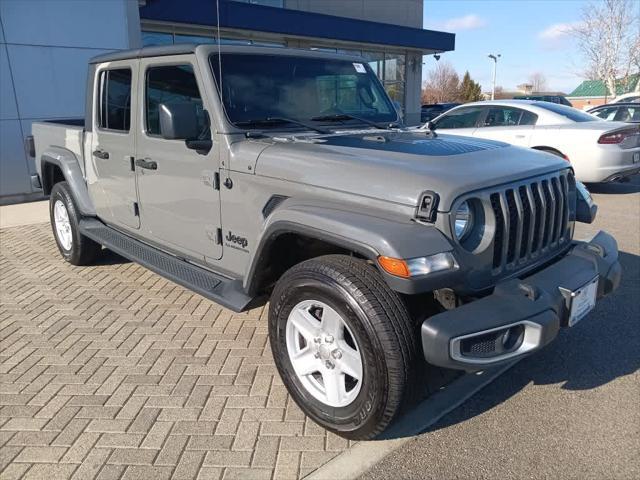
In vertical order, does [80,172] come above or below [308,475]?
above

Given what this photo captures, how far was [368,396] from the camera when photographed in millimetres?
2533

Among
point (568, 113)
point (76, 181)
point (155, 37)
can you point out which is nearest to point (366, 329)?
point (76, 181)

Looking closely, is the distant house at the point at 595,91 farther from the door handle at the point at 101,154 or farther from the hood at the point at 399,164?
the door handle at the point at 101,154

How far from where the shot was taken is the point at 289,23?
16.3 meters

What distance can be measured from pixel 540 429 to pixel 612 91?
129 feet

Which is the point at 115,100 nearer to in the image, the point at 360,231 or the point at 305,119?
the point at 305,119

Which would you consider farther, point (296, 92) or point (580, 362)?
point (296, 92)

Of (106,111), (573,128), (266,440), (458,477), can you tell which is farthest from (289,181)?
(573,128)

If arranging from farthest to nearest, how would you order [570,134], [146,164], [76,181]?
[570,134]
[76,181]
[146,164]

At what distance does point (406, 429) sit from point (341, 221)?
1.24 m

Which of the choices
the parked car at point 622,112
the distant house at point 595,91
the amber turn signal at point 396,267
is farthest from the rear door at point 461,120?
the distant house at point 595,91

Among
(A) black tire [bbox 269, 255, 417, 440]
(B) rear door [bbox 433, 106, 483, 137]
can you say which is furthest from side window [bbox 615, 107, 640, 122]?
(A) black tire [bbox 269, 255, 417, 440]

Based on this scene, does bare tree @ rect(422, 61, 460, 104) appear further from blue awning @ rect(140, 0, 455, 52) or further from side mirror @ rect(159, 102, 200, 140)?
side mirror @ rect(159, 102, 200, 140)

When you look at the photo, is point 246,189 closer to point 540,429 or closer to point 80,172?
point 540,429
